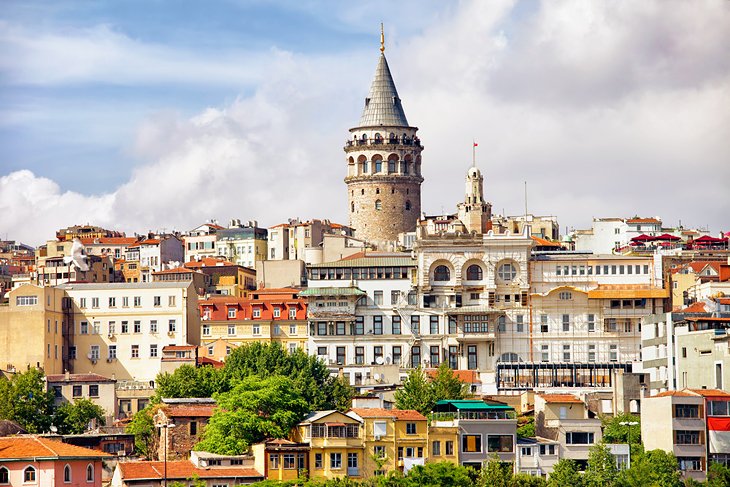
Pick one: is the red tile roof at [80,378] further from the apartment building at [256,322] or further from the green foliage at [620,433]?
the green foliage at [620,433]

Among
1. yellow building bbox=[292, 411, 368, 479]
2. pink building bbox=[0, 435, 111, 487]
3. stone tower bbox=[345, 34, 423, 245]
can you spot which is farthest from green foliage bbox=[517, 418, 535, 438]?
stone tower bbox=[345, 34, 423, 245]

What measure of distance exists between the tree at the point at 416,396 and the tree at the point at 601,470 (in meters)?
12.0

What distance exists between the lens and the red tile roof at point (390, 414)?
89.6 meters

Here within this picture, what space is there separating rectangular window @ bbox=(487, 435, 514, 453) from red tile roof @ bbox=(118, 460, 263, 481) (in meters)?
11.3

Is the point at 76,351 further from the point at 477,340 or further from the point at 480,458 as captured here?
the point at 480,458

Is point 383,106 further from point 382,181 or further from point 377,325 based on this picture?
point 377,325

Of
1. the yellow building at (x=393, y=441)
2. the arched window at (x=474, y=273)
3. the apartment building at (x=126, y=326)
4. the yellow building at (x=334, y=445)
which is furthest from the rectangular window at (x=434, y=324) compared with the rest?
the yellow building at (x=334, y=445)

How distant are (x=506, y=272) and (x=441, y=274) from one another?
4.01 m

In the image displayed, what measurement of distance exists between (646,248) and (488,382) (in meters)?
24.5

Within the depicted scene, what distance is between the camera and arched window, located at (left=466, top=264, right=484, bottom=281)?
117188 millimetres

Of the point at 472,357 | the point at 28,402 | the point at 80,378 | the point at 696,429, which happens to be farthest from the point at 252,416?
the point at 472,357

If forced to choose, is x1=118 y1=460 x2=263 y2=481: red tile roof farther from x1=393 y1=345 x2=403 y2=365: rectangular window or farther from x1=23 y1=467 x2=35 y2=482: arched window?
x1=393 y1=345 x2=403 y2=365: rectangular window

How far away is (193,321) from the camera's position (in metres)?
118

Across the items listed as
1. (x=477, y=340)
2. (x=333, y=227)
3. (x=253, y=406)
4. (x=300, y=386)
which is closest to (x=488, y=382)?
(x=477, y=340)
